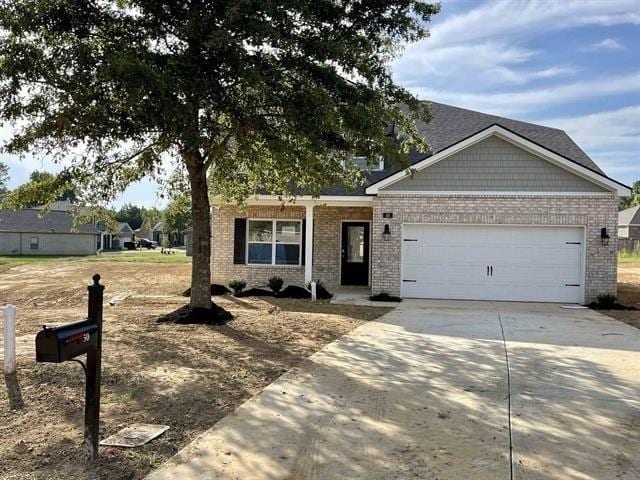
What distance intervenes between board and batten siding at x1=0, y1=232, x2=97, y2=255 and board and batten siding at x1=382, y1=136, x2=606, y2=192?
46121 mm

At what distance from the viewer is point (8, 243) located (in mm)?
50781

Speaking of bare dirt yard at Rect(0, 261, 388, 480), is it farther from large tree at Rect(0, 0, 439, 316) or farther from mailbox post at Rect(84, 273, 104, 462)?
large tree at Rect(0, 0, 439, 316)

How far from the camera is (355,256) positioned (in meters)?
18.1

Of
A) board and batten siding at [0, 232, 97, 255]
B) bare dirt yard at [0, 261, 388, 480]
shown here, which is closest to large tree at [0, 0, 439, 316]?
bare dirt yard at [0, 261, 388, 480]

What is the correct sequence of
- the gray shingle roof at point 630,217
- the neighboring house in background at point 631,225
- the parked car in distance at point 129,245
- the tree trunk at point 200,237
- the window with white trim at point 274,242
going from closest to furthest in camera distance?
the tree trunk at point 200,237, the window with white trim at point 274,242, the neighboring house in background at point 631,225, the gray shingle roof at point 630,217, the parked car in distance at point 129,245

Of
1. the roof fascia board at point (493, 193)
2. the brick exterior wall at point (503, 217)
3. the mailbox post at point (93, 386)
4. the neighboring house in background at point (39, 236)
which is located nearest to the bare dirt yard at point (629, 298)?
the brick exterior wall at point (503, 217)

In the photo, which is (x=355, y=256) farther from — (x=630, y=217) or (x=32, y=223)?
(x=630, y=217)

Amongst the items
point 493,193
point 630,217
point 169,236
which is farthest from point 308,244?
point 169,236

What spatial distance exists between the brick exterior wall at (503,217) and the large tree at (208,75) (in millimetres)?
5162

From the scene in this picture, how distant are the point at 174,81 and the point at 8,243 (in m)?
50.6

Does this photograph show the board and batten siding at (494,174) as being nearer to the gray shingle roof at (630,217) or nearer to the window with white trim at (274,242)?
the window with white trim at (274,242)

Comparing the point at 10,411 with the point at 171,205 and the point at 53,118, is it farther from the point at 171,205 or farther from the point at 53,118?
the point at 171,205

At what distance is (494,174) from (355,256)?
17.2 ft

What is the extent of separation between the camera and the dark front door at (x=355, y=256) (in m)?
18.0
